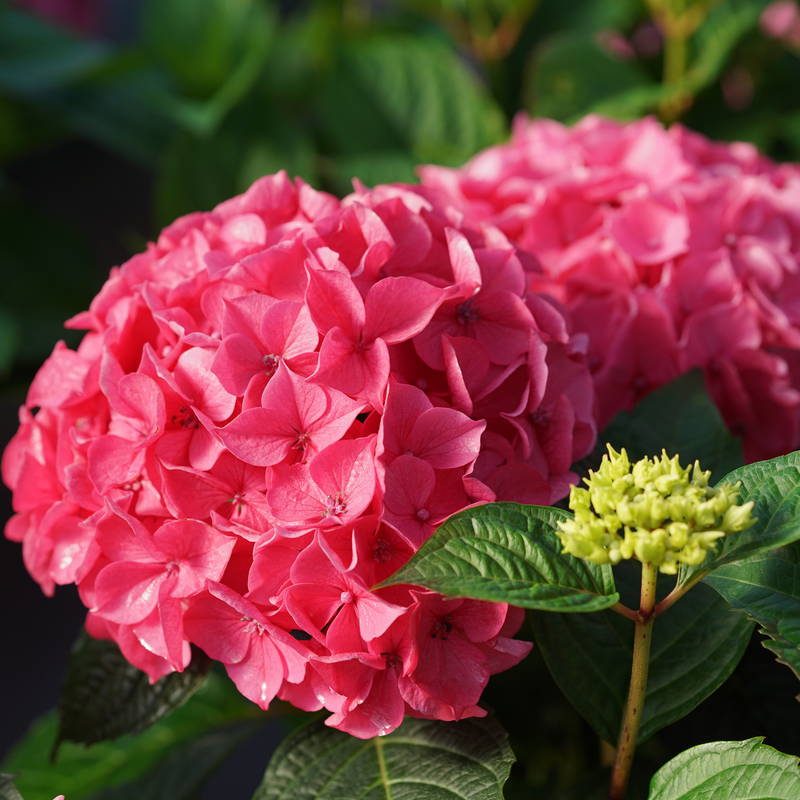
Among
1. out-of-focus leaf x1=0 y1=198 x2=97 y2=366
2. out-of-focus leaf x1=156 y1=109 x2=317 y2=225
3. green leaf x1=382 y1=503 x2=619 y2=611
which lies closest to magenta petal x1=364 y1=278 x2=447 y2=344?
green leaf x1=382 y1=503 x2=619 y2=611

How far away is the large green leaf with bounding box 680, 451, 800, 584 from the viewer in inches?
13.5

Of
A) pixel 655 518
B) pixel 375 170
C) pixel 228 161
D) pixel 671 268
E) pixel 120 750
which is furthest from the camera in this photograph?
pixel 228 161

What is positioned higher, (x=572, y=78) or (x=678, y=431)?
(x=572, y=78)

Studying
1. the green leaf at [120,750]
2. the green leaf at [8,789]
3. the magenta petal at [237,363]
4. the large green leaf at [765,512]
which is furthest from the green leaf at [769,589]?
the green leaf at [120,750]

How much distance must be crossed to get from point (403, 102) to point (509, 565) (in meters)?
0.77

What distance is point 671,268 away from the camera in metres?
0.56

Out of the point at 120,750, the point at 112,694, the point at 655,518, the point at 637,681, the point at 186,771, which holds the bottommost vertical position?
the point at 120,750

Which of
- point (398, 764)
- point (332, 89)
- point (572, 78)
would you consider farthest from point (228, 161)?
point (398, 764)

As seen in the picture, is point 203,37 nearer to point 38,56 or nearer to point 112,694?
point 38,56

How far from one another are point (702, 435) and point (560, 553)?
0.61 feet

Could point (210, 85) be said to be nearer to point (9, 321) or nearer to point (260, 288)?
point (9, 321)

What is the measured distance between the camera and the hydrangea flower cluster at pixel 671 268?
55 cm

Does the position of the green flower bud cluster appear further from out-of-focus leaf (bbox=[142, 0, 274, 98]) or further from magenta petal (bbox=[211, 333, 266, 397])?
out-of-focus leaf (bbox=[142, 0, 274, 98])

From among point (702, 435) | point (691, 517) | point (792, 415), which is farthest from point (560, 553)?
point (792, 415)
